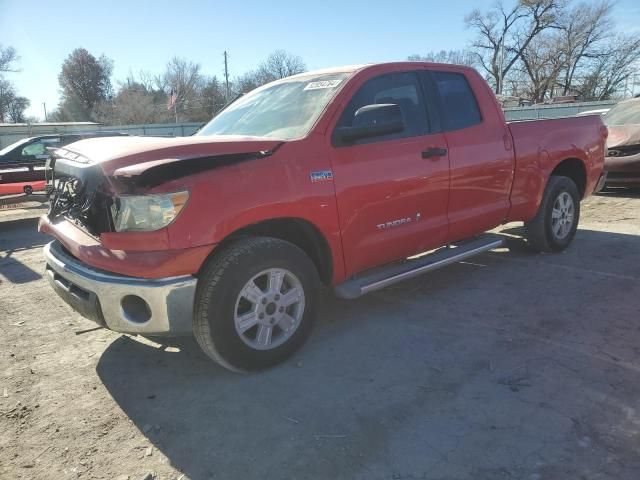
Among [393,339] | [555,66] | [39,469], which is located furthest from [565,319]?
[555,66]

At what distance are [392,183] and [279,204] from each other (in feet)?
3.33

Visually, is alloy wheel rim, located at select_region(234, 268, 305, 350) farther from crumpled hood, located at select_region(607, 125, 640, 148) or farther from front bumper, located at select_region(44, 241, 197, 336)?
crumpled hood, located at select_region(607, 125, 640, 148)

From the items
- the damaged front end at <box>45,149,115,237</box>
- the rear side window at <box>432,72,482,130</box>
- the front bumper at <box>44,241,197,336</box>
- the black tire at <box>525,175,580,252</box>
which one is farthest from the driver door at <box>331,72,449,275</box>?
the black tire at <box>525,175,580,252</box>

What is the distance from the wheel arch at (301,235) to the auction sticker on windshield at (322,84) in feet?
3.70

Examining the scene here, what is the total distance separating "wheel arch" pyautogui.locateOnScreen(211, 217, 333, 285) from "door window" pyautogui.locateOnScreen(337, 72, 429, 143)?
0.77 meters

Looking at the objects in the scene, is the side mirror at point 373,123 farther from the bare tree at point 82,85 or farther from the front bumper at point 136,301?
the bare tree at point 82,85

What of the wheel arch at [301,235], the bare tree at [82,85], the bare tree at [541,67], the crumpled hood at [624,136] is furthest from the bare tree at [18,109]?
the wheel arch at [301,235]

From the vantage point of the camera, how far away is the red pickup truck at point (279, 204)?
2.89 metres

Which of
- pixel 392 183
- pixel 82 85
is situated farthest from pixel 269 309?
pixel 82 85

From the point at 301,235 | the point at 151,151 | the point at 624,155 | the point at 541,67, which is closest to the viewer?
the point at 151,151

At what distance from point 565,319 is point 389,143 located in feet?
6.36

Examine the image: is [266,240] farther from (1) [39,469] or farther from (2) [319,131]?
(1) [39,469]

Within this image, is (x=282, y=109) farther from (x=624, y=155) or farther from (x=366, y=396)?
(x=624, y=155)

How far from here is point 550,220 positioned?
554 cm
